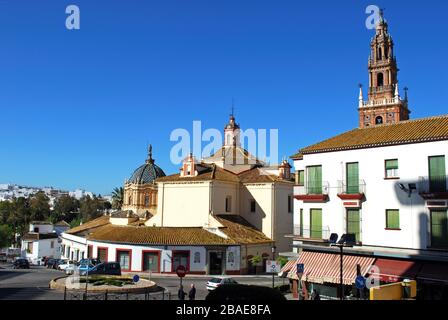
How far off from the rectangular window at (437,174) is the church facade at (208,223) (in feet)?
82.4

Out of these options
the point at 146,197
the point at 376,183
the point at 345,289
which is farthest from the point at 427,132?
the point at 146,197

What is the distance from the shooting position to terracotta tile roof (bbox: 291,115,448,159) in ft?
86.6

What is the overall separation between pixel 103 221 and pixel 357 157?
163 ft

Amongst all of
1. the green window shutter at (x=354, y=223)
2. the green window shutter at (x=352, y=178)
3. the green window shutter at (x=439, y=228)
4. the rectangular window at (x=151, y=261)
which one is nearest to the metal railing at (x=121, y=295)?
the green window shutter at (x=354, y=223)

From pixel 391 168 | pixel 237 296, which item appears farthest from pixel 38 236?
pixel 237 296

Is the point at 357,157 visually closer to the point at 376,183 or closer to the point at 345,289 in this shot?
the point at 376,183

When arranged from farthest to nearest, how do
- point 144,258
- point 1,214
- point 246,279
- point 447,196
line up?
point 1,214, point 144,258, point 246,279, point 447,196

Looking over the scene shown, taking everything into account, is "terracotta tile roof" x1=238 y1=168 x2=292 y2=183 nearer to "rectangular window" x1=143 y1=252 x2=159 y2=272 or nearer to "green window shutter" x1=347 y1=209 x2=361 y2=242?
"rectangular window" x1=143 y1=252 x2=159 y2=272

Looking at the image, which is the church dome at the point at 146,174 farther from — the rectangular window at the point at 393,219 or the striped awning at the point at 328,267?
the rectangular window at the point at 393,219

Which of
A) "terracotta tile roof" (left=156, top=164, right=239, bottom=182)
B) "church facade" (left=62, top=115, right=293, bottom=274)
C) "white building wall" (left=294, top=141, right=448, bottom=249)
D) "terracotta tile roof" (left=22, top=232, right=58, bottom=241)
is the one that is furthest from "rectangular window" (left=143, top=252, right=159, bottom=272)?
"terracotta tile roof" (left=22, top=232, right=58, bottom=241)

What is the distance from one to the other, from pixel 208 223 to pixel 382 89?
51362 millimetres

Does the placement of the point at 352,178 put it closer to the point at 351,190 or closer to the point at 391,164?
the point at 351,190

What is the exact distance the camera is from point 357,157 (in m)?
29.5

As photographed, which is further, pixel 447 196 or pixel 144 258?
pixel 144 258
